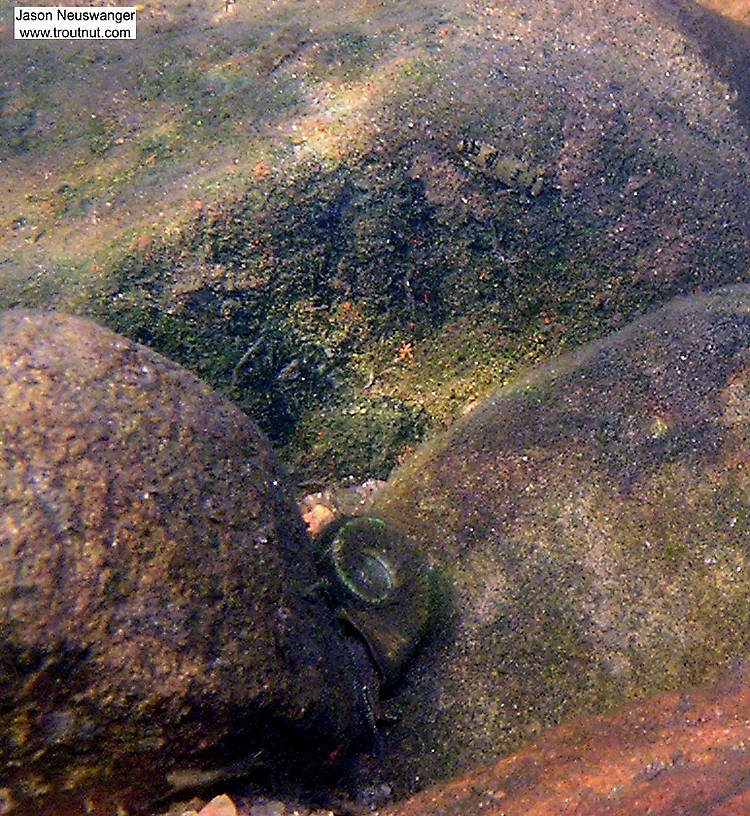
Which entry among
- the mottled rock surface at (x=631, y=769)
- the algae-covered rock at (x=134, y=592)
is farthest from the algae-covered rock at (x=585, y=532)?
the algae-covered rock at (x=134, y=592)

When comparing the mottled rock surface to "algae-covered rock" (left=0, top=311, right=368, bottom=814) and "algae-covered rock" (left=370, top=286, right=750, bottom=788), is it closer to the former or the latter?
"algae-covered rock" (left=370, top=286, right=750, bottom=788)

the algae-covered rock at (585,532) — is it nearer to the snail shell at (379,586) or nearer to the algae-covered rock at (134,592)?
the snail shell at (379,586)

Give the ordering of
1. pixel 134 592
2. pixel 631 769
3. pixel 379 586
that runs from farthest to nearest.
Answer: pixel 379 586 < pixel 631 769 < pixel 134 592

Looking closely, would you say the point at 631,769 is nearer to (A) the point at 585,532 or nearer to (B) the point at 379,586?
(A) the point at 585,532

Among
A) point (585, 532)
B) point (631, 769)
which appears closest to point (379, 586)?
point (585, 532)

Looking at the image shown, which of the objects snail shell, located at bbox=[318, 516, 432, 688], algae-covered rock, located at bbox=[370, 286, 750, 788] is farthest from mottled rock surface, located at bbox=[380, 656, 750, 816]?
snail shell, located at bbox=[318, 516, 432, 688]

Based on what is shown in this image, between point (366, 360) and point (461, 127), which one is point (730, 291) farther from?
point (366, 360)
